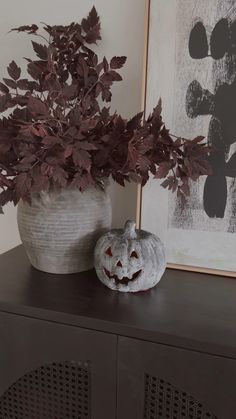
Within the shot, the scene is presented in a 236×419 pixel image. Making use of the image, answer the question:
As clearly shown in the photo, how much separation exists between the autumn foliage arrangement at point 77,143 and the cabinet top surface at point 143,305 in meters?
0.22

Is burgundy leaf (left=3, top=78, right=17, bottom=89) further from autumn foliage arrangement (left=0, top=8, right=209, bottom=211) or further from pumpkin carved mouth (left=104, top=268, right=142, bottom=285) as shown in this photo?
pumpkin carved mouth (left=104, top=268, right=142, bottom=285)

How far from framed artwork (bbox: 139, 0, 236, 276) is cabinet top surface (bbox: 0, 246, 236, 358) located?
0.09m

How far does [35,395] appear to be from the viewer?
95cm

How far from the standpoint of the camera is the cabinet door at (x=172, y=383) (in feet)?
2.57

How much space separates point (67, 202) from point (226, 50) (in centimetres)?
54

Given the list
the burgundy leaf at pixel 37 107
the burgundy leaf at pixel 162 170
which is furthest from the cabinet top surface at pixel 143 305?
the burgundy leaf at pixel 37 107

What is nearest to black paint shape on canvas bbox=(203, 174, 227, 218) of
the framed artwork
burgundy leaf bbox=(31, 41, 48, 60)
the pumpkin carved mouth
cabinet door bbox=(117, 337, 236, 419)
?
the framed artwork

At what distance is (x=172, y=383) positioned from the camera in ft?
2.69

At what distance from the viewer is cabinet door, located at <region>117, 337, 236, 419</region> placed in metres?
0.78

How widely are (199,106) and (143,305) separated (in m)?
0.51

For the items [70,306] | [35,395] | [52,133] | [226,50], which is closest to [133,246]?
[70,306]

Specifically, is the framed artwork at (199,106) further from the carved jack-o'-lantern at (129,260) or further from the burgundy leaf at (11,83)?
the burgundy leaf at (11,83)

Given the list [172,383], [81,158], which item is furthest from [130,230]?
[172,383]

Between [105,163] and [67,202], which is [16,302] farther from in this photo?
[105,163]
